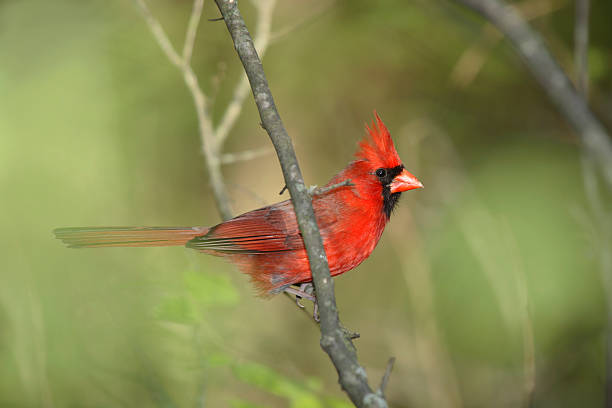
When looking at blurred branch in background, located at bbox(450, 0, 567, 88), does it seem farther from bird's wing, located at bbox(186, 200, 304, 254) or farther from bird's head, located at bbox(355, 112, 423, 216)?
bird's wing, located at bbox(186, 200, 304, 254)

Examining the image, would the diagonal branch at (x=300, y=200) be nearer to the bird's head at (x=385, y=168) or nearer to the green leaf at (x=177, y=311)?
the green leaf at (x=177, y=311)

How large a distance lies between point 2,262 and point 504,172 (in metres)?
3.96

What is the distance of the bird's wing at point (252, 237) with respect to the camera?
2.79 metres

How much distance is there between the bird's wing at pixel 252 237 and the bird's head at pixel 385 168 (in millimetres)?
460

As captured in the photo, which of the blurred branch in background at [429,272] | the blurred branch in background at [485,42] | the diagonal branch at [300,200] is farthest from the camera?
the blurred branch in background at [485,42]

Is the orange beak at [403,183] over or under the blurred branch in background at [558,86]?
under

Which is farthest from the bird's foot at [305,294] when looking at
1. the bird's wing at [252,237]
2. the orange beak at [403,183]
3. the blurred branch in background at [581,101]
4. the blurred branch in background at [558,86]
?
the blurred branch in background at [558,86]

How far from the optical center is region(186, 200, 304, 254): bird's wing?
9.16 feet

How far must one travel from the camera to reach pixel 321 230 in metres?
2.68

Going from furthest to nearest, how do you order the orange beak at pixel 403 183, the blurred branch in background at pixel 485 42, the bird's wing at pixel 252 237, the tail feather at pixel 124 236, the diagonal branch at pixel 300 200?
the blurred branch in background at pixel 485 42
the orange beak at pixel 403 183
the bird's wing at pixel 252 237
the tail feather at pixel 124 236
the diagonal branch at pixel 300 200

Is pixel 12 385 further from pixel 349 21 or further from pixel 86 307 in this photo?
pixel 349 21

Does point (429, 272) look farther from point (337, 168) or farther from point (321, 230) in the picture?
point (321, 230)

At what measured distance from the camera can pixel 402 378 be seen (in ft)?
14.0

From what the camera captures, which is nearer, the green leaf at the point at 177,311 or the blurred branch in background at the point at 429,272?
the green leaf at the point at 177,311
